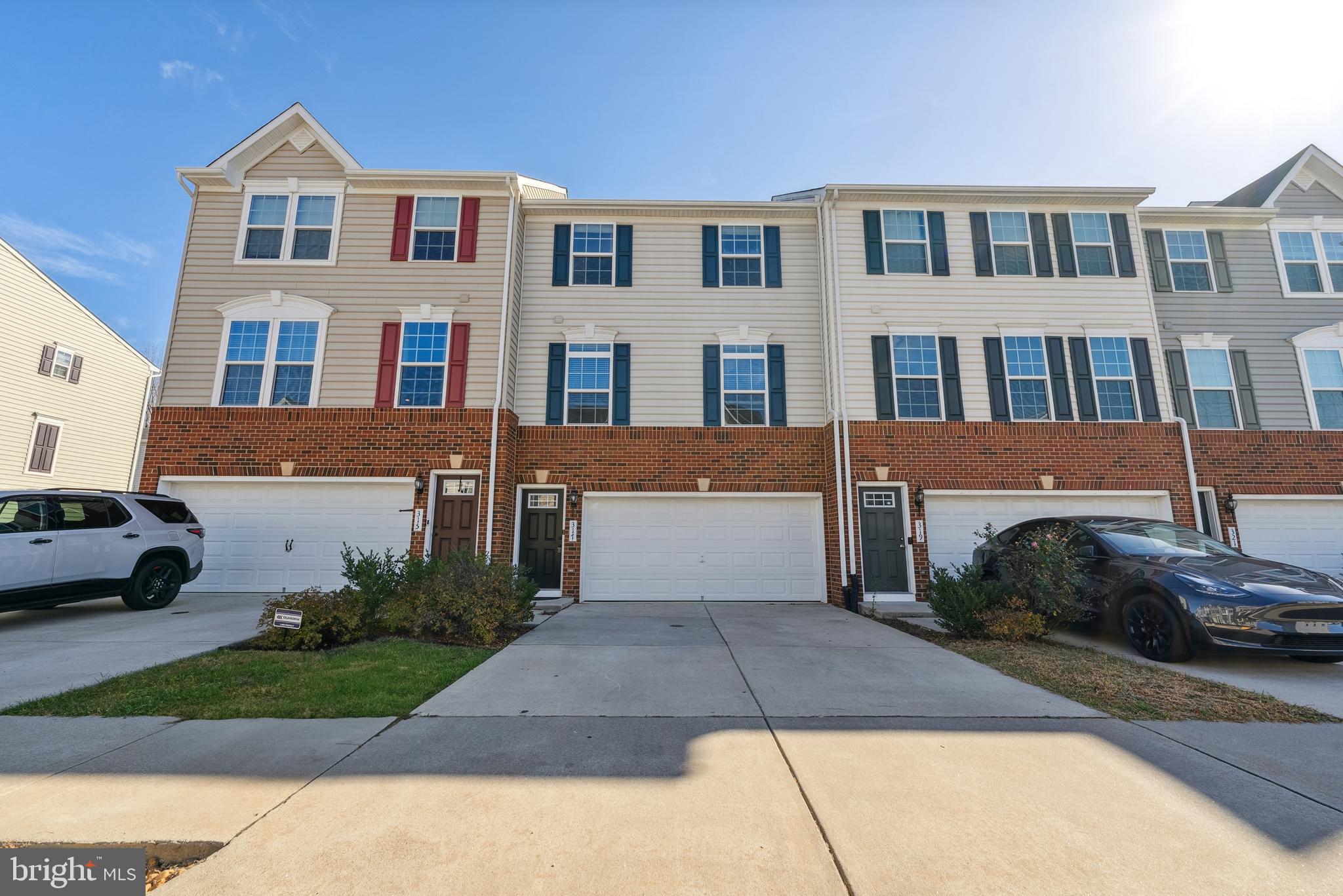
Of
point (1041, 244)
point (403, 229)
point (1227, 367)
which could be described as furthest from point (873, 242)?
point (403, 229)

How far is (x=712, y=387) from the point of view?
1116cm

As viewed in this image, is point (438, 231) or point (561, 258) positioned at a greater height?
point (438, 231)

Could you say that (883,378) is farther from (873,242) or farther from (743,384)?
(873,242)

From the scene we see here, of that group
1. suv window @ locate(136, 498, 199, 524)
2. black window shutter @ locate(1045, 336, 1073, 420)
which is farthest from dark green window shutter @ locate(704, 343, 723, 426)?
suv window @ locate(136, 498, 199, 524)

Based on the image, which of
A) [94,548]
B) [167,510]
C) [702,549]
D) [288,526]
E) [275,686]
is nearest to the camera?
[275,686]

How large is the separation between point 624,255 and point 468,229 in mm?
3140

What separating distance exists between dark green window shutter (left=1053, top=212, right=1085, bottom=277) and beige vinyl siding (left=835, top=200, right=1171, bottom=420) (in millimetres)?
114

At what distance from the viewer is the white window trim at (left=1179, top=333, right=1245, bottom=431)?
36.7 ft

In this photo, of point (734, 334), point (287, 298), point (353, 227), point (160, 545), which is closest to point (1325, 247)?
point (734, 334)

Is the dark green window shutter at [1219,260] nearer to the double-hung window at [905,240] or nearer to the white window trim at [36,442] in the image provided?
the double-hung window at [905,240]

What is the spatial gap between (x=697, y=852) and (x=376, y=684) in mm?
3266

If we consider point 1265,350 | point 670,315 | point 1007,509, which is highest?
point 670,315

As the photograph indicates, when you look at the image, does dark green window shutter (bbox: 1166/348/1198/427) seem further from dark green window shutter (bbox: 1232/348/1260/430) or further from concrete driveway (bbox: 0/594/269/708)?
concrete driveway (bbox: 0/594/269/708)

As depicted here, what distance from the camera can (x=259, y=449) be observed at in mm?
10289
